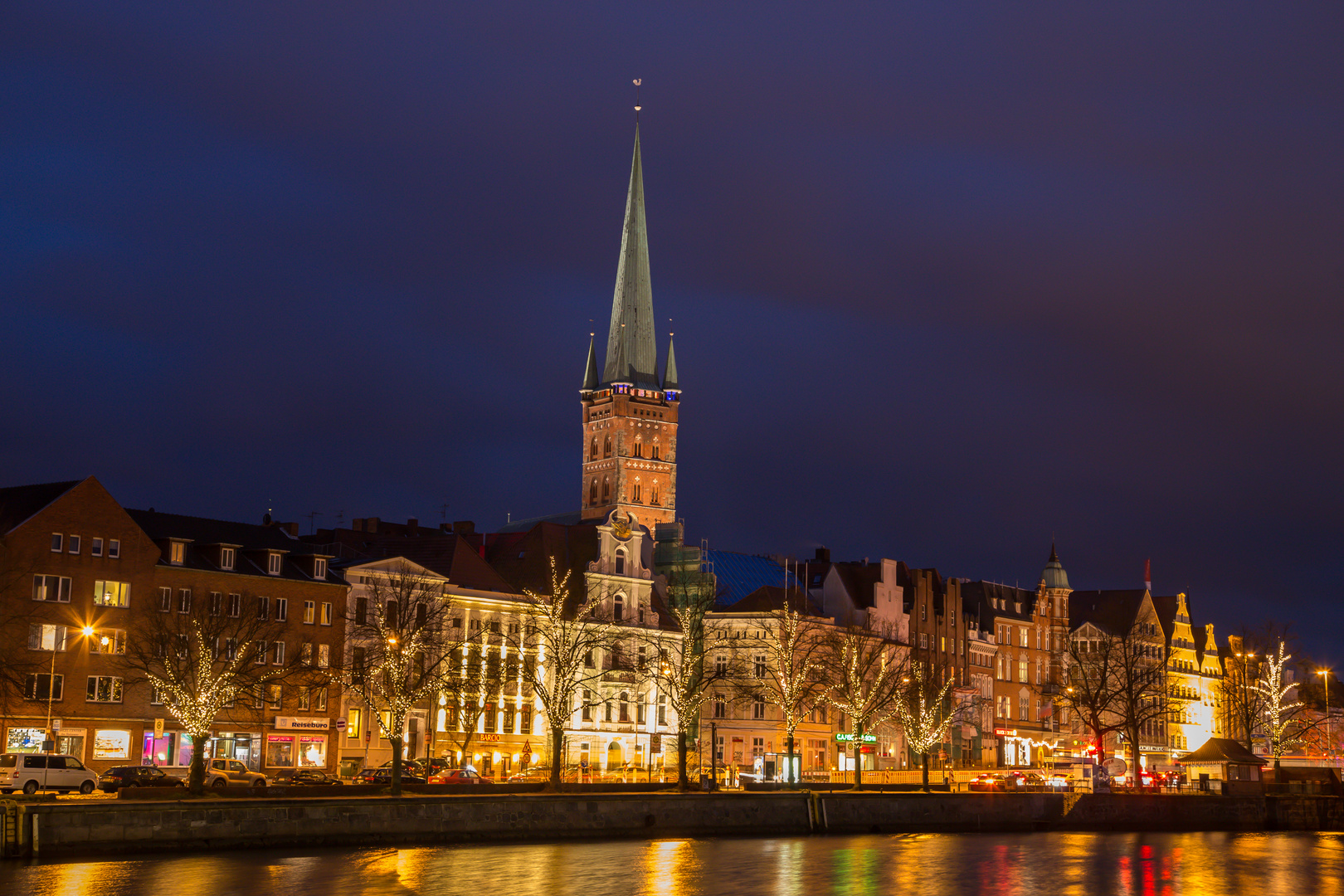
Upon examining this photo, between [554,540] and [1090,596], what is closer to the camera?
[554,540]

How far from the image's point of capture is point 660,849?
72.8 metres

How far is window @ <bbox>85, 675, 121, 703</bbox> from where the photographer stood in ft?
305

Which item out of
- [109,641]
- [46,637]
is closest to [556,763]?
[109,641]

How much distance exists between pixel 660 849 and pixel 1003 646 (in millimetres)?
99923

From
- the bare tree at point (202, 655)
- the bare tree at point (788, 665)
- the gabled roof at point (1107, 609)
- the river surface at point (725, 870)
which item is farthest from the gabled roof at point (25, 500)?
→ the gabled roof at point (1107, 609)

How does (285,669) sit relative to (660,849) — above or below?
above

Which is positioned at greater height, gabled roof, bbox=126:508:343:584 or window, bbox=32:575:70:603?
gabled roof, bbox=126:508:343:584

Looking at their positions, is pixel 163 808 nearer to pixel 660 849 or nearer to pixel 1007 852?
pixel 660 849

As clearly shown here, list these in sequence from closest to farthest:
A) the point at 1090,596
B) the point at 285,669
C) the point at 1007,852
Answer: the point at 1007,852
the point at 285,669
the point at 1090,596

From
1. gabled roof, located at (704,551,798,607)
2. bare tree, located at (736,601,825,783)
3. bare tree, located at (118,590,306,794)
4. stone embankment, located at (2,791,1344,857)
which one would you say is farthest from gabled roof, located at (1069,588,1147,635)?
bare tree, located at (118,590,306,794)

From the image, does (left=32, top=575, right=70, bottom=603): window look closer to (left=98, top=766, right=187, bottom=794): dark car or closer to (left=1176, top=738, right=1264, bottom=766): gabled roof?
(left=98, top=766, right=187, bottom=794): dark car

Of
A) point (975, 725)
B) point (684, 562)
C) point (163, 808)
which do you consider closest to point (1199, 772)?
point (975, 725)

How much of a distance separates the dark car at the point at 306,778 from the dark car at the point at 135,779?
5.85m

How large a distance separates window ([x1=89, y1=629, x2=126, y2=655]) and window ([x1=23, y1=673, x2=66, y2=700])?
2.56 metres
